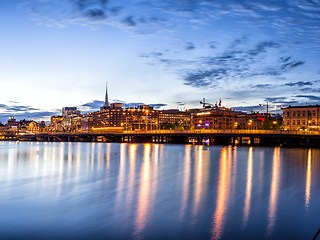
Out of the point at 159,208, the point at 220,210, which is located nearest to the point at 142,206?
the point at 159,208

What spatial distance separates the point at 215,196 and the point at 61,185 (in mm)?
12935

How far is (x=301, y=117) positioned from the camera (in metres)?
138

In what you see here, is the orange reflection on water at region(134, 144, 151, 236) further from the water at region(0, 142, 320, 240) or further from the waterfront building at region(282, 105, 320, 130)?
the waterfront building at region(282, 105, 320, 130)

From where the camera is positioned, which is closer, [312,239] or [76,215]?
[312,239]

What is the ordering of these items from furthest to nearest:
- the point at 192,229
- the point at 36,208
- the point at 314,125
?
the point at 314,125 → the point at 36,208 → the point at 192,229

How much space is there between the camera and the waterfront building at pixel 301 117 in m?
134

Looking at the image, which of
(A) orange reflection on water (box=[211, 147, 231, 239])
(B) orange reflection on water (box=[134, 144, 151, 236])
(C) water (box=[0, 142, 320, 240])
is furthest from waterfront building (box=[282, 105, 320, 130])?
(B) orange reflection on water (box=[134, 144, 151, 236])

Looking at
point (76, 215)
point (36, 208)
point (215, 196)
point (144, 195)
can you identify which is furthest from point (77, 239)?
point (215, 196)

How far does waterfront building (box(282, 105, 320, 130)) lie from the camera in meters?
134

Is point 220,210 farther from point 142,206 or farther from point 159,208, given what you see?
point 142,206

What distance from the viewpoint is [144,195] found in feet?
70.2

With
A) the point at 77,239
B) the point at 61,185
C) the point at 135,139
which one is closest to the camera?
the point at 77,239

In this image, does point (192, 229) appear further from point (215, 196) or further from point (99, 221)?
point (215, 196)

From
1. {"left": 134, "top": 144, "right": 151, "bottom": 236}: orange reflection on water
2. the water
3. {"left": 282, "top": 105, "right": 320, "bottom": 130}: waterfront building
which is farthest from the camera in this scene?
{"left": 282, "top": 105, "right": 320, "bottom": 130}: waterfront building
